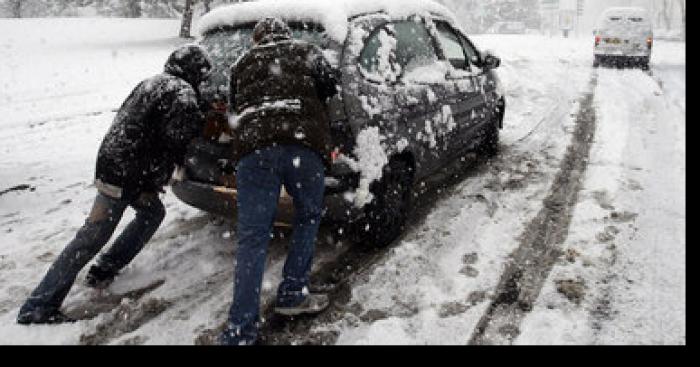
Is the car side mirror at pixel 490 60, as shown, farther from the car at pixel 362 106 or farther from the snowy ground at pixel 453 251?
the snowy ground at pixel 453 251

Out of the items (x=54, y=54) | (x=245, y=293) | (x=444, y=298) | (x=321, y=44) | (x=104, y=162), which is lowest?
(x=444, y=298)

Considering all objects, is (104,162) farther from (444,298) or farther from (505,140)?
(505,140)

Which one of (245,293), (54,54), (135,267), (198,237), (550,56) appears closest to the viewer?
(245,293)

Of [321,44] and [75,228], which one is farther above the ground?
[321,44]

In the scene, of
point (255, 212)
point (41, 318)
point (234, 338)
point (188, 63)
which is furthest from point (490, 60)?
point (41, 318)

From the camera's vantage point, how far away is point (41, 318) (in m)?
3.37

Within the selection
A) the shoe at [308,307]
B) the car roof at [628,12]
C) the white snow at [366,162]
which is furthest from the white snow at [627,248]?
the car roof at [628,12]

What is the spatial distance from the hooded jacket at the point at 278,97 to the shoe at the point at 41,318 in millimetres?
1574

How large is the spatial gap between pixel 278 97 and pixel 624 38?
16.3 meters

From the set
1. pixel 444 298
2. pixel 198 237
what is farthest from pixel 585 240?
pixel 198 237

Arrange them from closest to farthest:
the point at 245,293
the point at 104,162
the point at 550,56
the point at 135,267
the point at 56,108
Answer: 1. the point at 245,293
2. the point at 104,162
3. the point at 135,267
4. the point at 56,108
5. the point at 550,56

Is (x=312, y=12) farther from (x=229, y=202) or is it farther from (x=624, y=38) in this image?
(x=624, y=38)

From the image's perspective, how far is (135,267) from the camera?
418cm

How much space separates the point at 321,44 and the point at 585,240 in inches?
101
